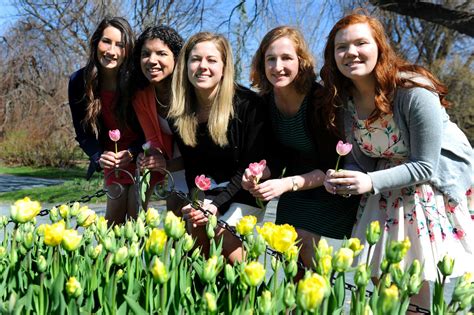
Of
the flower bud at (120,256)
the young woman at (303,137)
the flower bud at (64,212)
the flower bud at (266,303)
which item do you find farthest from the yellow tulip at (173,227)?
the young woman at (303,137)

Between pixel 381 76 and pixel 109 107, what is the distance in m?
1.40

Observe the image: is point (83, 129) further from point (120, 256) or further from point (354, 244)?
point (354, 244)

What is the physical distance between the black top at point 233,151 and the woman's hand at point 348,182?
58cm

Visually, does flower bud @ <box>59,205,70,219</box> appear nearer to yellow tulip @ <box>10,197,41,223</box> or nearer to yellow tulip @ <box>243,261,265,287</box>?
yellow tulip @ <box>10,197,41,223</box>

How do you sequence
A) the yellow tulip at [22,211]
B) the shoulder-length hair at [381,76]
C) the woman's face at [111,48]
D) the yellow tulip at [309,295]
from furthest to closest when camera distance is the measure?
the woman's face at [111,48], the shoulder-length hair at [381,76], the yellow tulip at [22,211], the yellow tulip at [309,295]

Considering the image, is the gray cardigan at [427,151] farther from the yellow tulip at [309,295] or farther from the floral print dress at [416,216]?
the yellow tulip at [309,295]

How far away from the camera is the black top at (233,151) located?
2.44 m

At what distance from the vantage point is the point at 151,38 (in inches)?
104

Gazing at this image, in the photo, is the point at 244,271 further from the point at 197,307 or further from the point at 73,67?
the point at 73,67

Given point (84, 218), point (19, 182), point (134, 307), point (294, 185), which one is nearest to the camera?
point (134, 307)

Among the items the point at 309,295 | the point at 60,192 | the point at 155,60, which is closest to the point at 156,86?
the point at 155,60

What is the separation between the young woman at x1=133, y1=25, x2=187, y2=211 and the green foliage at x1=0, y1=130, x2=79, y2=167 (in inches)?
540

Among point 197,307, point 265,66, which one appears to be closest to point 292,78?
point 265,66

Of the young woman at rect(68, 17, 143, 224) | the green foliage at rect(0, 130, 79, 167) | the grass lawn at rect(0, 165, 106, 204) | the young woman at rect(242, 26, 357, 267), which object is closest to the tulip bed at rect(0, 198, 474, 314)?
the young woman at rect(242, 26, 357, 267)
